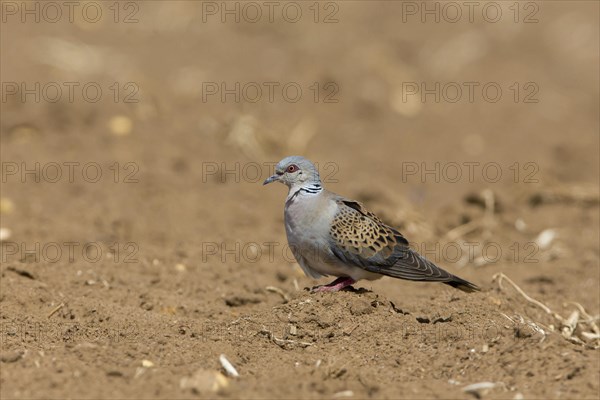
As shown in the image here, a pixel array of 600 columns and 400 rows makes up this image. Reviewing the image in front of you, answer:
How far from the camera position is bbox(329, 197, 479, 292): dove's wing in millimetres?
6121

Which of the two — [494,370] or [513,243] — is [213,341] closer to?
[494,370]

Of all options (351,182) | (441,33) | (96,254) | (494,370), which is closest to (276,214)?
(351,182)

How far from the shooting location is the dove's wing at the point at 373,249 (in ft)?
20.1

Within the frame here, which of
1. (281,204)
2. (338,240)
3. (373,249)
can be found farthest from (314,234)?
(281,204)

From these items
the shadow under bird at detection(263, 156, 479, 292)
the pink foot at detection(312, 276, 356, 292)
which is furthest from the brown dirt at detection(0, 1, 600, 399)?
the shadow under bird at detection(263, 156, 479, 292)

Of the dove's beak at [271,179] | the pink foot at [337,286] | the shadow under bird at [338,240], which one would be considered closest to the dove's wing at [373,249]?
the shadow under bird at [338,240]

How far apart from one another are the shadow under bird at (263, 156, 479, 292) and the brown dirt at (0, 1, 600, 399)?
282 mm

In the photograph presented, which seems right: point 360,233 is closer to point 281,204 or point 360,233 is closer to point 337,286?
point 337,286

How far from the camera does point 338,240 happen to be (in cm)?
610

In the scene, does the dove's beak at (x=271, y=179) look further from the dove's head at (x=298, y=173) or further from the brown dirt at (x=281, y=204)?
the brown dirt at (x=281, y=204)

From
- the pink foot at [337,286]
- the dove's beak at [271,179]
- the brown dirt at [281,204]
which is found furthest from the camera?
the dove's beak at [271,179]

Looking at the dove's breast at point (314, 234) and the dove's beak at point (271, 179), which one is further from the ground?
the dove's beak at point (271, 179)

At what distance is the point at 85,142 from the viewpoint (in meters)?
10.0

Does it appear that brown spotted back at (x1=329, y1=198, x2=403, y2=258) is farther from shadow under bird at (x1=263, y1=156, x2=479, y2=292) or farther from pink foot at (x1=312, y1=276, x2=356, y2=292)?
pink foot at (x1=312, y1=276, x2=356, y2=292)
